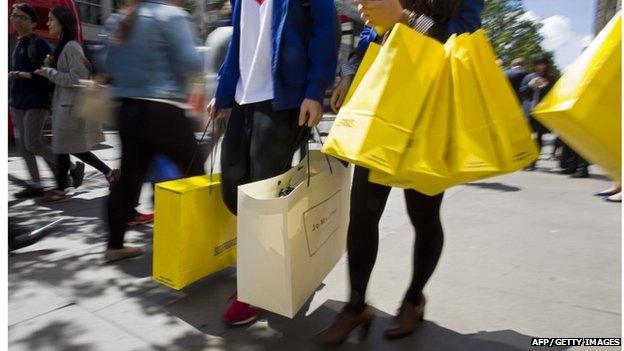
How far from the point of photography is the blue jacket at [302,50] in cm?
229

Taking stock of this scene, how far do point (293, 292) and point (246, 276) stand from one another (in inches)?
9.4

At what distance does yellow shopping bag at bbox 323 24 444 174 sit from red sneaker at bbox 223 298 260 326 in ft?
3.66

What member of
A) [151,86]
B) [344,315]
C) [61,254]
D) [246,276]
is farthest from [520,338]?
[61,254]

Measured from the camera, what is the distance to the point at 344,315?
7.39 feet

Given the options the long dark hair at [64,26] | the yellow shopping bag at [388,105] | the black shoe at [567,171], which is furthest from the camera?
the black shoe at [567,171]

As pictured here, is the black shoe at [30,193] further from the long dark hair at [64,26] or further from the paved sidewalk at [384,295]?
the long dark hair at [64,26]

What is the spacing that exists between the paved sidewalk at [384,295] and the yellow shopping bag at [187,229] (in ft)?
0.82

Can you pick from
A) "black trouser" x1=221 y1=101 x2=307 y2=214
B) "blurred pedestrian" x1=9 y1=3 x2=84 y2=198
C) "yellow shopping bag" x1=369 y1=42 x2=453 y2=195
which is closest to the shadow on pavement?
"black trouser" x1=221 y1=101 x2=307 y2=214

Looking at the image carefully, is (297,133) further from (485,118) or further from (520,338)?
(520,338)

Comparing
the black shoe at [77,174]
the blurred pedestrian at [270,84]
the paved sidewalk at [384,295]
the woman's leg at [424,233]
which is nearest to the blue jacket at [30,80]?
the black shoe at [77,174]

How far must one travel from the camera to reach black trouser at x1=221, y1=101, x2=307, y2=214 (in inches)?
94.3

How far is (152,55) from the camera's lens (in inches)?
119

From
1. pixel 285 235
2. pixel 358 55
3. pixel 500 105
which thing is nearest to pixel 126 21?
pixel 358 55

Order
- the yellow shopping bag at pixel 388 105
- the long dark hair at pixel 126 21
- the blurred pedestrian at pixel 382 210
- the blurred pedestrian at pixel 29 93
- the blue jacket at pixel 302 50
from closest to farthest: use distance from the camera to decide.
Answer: the yellow shopping bag at pixel 388 105 → the blurred pedestrian at pixel 382 210 → the blue jacket at pixel 302 50 → the long dark hair at pixel 126 21 → the blurred pedestrian at pixel 29 93
